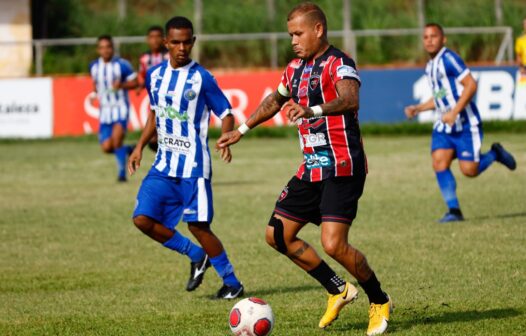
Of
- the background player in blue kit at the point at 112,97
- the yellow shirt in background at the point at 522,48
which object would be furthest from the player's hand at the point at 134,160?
the yellow shirt in background at the point at 522,48

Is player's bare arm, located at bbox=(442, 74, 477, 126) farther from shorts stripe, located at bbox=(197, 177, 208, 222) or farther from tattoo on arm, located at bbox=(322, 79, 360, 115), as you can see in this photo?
tattoo on arm, located at bbox=(322, 79, 360, 115)

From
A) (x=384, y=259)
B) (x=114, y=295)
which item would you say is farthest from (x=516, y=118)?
(x=114, y=295)

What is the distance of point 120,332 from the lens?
24.1 ft

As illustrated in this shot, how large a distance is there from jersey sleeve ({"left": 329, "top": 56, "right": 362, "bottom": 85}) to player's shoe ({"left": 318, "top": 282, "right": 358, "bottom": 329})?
1.38 m

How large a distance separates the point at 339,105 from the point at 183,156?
2389mm

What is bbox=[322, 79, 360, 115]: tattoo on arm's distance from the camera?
21.5ft

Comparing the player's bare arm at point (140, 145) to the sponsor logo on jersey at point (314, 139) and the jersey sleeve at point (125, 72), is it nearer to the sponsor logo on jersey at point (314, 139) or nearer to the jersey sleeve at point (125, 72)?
the sponsor logo on jersey at point (314, 139)

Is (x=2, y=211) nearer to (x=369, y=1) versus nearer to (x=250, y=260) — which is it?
(x=250, y=260)

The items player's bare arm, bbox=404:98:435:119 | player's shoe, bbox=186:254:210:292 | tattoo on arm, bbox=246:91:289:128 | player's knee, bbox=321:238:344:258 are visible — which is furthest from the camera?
player's bare arm, bbox=404:98:435:119

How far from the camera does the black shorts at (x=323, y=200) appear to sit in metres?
6.98

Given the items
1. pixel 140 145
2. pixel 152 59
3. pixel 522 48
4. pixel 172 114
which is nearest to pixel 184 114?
pixel 172 114

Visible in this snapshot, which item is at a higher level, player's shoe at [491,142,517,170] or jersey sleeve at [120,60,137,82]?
jersey sleeve at [120,60,137,82]

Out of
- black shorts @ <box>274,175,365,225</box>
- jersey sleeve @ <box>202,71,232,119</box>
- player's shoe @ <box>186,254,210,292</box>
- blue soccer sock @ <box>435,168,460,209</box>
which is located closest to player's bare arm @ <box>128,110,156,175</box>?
jersey sleeve @ <box>202,71,232,119</box>

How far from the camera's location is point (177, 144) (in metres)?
8.73
